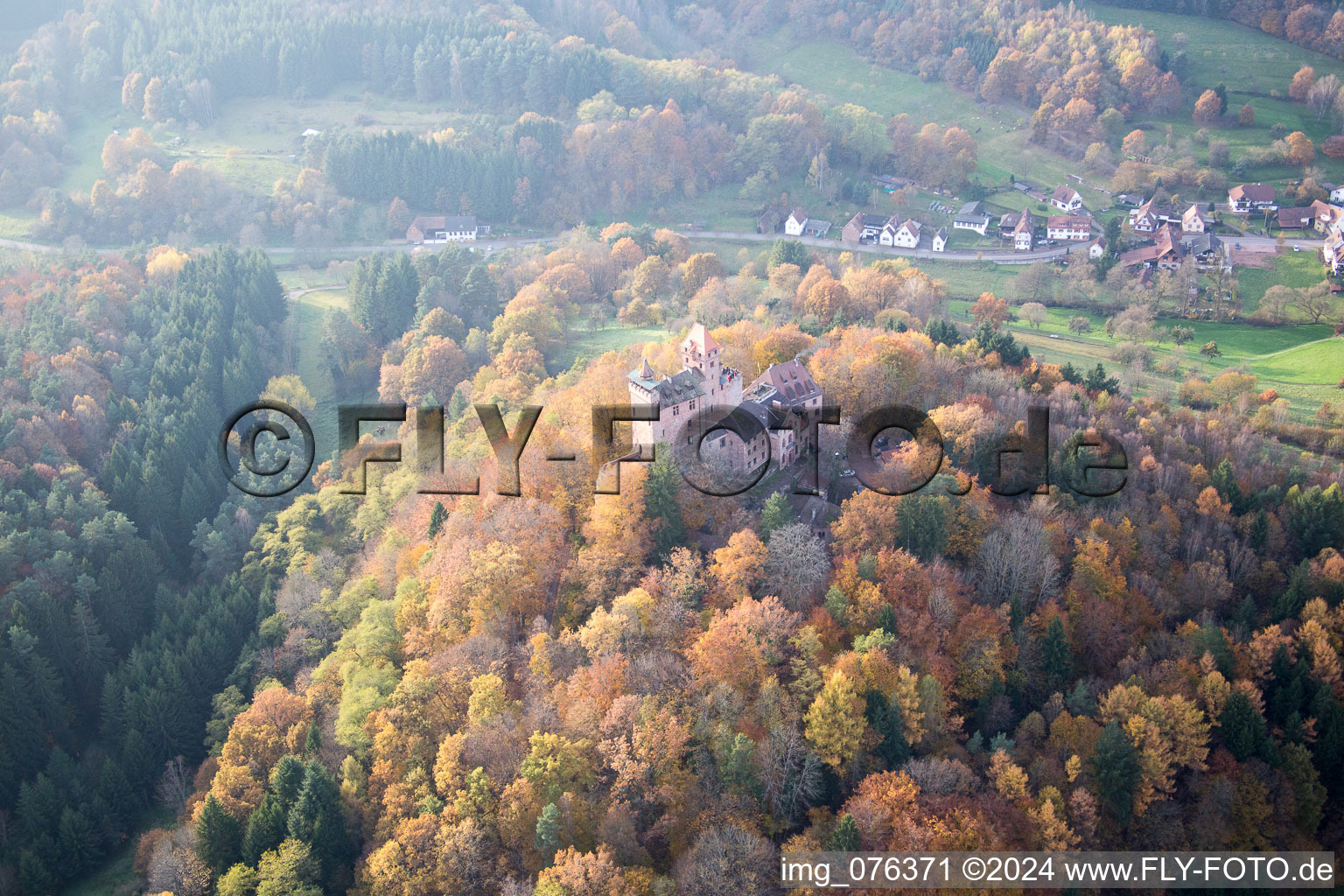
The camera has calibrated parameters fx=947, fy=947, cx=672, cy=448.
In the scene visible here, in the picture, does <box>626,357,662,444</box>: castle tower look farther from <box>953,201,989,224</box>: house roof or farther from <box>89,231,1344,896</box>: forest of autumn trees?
<box>953,201,989,224</box>: house roof

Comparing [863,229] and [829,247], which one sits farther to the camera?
[863,229]

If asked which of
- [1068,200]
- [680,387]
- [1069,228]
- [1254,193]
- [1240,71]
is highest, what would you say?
[1240,71]

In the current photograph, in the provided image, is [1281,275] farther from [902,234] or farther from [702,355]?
[702,355]

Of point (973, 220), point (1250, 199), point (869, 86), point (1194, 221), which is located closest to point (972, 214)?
point (973, 220)

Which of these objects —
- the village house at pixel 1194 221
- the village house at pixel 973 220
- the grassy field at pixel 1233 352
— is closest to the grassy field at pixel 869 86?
the village house at pixel 973 220

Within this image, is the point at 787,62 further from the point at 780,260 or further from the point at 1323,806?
the point at 1323,806

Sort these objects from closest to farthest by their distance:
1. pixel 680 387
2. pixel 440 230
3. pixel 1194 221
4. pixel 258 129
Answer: pixel 680 387
pixel 1194 221
pixel 440 230
pixel 258 129

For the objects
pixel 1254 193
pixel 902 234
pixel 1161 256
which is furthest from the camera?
pixel 902 234
